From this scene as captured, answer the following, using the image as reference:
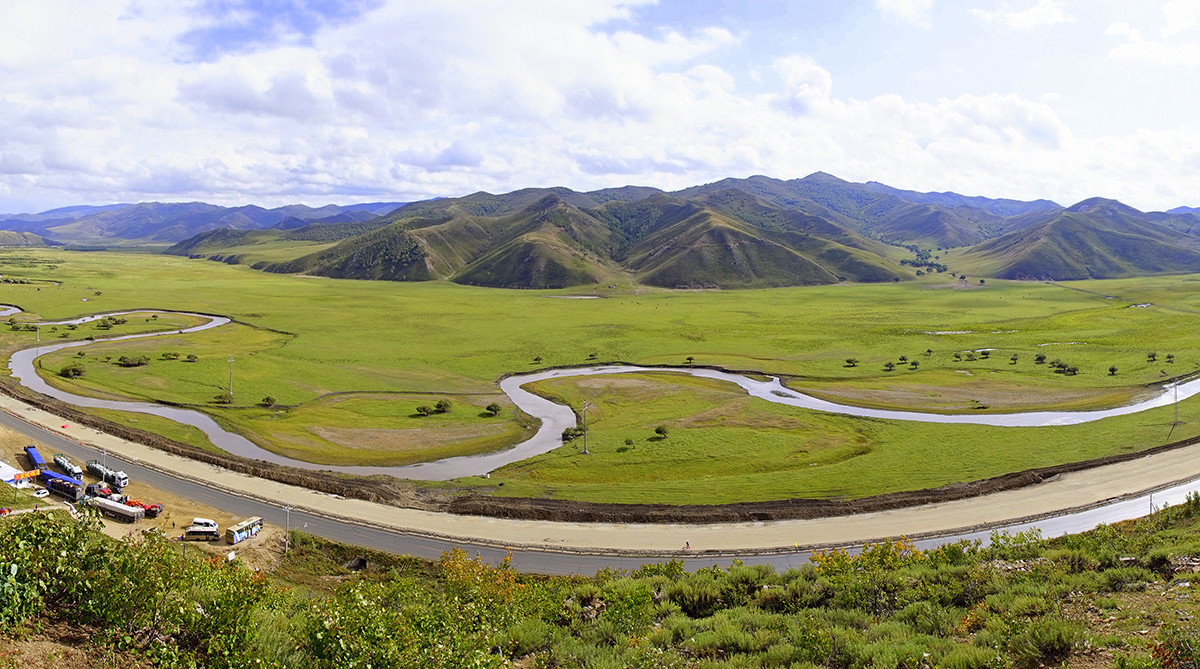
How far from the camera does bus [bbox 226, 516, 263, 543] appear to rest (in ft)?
151

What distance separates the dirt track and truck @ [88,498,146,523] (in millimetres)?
8957

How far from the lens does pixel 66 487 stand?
177 ft

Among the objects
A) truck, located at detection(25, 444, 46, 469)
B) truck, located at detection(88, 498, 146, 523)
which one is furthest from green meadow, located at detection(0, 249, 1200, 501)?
truck, located at detection(88, 498, 146, 523)

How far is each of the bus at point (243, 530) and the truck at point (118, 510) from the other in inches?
296

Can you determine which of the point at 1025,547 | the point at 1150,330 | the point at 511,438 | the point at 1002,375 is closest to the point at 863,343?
the point at 1002,375

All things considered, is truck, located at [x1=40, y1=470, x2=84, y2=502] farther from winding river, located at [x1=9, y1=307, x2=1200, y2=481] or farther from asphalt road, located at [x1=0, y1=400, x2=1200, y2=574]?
winding river, located at [x1=9, y1=307, x2=1200, y2=481]

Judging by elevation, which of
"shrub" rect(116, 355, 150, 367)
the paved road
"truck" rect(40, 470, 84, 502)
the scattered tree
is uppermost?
"shrub" rect(116, 355, 150, 367)

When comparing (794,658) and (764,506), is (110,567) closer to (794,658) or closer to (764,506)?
(794,658)

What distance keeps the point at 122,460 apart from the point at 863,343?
447ft

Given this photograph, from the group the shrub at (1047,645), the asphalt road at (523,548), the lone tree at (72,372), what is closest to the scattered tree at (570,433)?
the asphalt road at (523,548)

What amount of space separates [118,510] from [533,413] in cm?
5060

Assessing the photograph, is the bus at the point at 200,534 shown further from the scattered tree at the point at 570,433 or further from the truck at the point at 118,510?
the scattered tree at the point at 570,433

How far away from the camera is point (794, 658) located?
20859 mm

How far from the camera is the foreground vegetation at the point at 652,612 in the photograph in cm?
1661
